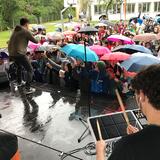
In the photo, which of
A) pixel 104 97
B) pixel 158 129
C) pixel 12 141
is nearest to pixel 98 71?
pixel 104 97

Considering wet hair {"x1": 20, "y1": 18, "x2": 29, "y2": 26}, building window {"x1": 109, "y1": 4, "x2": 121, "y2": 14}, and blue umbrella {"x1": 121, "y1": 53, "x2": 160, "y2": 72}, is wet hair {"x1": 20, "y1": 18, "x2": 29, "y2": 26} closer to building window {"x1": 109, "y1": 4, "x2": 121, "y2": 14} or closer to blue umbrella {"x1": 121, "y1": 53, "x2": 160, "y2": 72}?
blue umbrella {"x1": 121, "y1": 53, "x2": 160, "y2": 72}

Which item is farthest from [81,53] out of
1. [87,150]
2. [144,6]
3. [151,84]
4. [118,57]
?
[144,6]

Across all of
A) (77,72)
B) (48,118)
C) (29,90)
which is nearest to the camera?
(48,118)

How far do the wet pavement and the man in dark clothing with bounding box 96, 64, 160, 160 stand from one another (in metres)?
2.65

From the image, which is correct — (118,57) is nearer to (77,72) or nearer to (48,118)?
(77,72)

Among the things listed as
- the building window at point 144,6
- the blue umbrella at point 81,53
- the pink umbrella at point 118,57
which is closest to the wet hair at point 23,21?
the blue umbrella at point 81,53

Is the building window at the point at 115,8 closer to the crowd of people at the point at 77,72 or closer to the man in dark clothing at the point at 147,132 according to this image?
the crowd of people at the point at 77,72

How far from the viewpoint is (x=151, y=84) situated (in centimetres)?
143

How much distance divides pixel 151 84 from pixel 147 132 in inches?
9.2

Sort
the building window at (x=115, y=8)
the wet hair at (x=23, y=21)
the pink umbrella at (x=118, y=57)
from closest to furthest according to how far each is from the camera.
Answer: the pink umbrella at (x=118, y=57)
the wet hair at (x=23, y=21)
the building window at (x=115, y=8)

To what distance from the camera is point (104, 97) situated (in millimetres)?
6367

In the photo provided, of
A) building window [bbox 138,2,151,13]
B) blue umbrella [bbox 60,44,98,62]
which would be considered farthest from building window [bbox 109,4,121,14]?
blue umbrella [bbox 60,44,98,62]

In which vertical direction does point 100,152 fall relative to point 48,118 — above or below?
above

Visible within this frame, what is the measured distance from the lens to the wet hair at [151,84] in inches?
55.4
